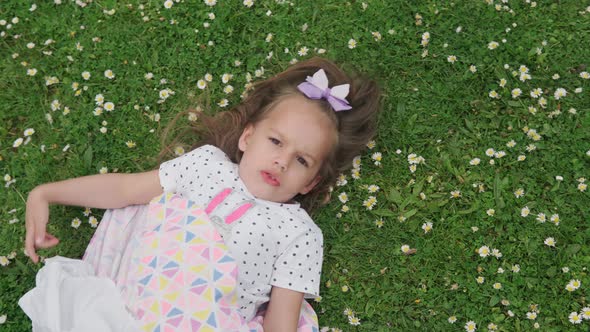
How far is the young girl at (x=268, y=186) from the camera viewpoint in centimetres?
304

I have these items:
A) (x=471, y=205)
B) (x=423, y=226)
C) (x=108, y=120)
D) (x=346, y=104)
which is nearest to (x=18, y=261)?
(x=108, y=120)

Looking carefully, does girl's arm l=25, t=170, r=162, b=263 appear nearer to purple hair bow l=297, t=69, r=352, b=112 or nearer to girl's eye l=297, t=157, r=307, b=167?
girl's eye l=297, t=157, r=307, b=167

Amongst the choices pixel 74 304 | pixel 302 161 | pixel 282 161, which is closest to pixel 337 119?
pixel 302 161

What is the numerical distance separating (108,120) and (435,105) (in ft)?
6.77

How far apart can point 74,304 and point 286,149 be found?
4.15ft

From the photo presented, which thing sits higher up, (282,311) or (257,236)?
(257,236)

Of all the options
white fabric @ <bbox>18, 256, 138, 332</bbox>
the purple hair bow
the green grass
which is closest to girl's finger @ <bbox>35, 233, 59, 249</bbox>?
white fabric @ <bbox>18, 256, 138, 332</bbox>

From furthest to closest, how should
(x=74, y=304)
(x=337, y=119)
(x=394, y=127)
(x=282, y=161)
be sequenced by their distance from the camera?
(x=394, y=127) < (x=337, y=119) < (x=282, y=161) < (x=74, y=304)

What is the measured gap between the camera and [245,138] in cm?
326

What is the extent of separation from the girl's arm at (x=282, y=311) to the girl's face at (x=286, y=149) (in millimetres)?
496

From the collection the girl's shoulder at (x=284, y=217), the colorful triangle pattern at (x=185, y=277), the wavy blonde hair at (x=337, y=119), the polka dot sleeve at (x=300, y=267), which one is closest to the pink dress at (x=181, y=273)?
the colorful triangle pattern at (x=185, y=277)

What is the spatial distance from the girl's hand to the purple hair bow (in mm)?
1508

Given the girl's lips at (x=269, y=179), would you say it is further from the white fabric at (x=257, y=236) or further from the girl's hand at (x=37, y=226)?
the girl's hand at (x=37, y=226)

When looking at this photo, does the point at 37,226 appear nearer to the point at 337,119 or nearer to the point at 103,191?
the point at 103,191
